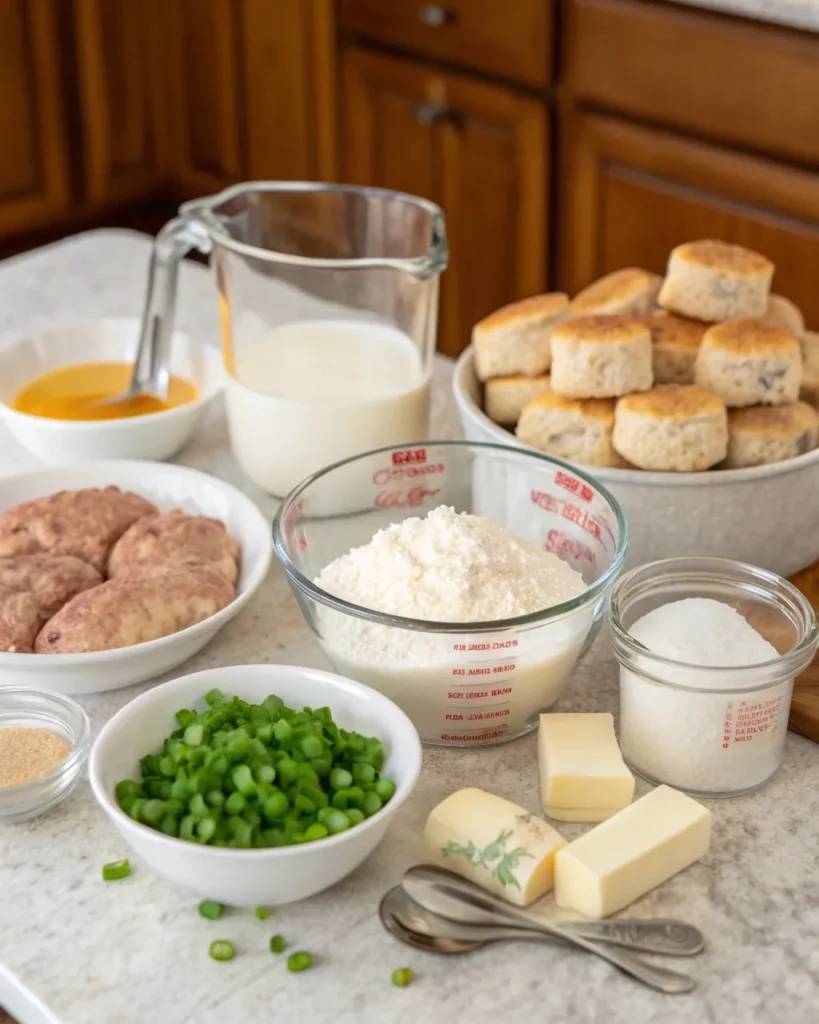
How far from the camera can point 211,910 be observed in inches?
35.6

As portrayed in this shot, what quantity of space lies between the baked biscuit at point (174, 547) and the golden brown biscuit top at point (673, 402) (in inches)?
14.8

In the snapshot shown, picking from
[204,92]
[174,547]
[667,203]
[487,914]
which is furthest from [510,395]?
[204,92]

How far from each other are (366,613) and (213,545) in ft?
0.91

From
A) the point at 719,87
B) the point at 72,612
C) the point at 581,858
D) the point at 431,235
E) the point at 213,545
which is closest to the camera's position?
the point at 581,858

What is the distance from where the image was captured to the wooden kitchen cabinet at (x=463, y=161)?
108 inches

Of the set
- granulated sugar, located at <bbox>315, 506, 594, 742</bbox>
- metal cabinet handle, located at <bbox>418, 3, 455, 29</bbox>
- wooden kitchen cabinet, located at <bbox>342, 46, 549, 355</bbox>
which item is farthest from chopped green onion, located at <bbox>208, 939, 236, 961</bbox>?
metal cabinet handle, located at <bbox>418, 3, 455, 29</bbox>

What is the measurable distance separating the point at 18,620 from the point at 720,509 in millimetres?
601

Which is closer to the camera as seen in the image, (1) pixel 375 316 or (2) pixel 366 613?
(2) pixel 366 613

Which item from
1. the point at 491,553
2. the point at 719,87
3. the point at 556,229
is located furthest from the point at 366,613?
the point at 556,229

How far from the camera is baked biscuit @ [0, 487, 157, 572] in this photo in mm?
1245

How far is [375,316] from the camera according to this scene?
142cm

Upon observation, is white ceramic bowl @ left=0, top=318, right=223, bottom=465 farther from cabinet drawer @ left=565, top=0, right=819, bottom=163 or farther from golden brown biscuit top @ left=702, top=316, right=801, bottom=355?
cabinet drawer @ left=565, top=0, right=819, bottom=163

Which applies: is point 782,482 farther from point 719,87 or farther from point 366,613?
point 719,87

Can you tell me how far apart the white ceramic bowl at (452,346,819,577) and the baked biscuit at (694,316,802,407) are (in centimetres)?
8
